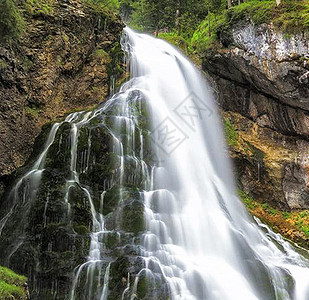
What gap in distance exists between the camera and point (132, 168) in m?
12.8

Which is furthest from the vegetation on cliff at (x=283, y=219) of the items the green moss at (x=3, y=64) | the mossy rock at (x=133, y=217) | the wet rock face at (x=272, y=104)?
the green moss at (x=3, y=64)

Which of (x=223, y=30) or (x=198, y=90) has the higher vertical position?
(x=223, y=30)

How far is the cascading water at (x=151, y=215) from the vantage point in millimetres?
9375

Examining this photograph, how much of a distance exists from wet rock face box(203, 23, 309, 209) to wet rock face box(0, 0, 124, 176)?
6.83 meters

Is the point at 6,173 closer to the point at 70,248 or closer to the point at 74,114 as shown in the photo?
the point at 74,114

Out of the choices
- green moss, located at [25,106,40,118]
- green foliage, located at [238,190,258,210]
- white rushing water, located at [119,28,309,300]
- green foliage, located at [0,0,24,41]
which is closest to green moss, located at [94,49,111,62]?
white rushing water, located at [119,28,309,300]

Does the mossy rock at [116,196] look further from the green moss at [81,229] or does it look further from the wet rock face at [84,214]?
the green moss at [81,229]

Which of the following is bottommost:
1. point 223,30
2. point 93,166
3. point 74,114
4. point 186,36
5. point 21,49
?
point 93,166

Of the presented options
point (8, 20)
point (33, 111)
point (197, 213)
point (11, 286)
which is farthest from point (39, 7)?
point (11, 286)

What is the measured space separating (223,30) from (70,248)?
48.6ft

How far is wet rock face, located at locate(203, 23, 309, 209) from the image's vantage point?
54.8 feet

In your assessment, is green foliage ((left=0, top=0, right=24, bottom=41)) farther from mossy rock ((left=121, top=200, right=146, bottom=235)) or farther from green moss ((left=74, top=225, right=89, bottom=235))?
mossy rock ((left=121, top=200, right=146, bottom=235))

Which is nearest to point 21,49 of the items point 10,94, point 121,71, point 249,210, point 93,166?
point 10,94

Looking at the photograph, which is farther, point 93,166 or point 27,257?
point 93,166
